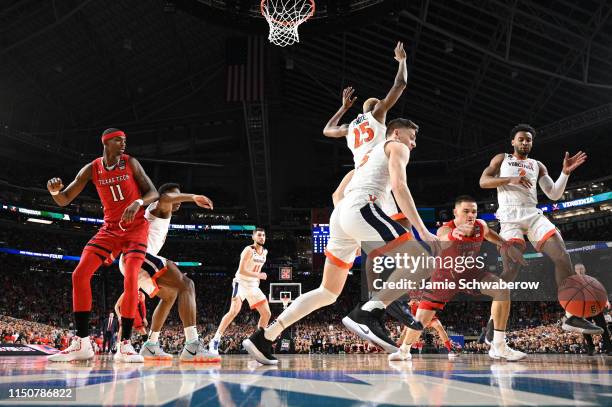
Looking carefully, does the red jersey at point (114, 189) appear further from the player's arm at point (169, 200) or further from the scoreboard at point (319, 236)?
the scoreboard at point (319, 236)

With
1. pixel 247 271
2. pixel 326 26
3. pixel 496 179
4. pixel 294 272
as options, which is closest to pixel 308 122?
pixel 294 272

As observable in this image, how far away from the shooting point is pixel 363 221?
4.25 meters

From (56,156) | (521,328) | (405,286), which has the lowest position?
(521,328)

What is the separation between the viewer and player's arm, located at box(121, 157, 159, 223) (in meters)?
5.18

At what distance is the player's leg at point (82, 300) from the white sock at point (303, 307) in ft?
6.24

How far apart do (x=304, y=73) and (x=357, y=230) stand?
2665 cm

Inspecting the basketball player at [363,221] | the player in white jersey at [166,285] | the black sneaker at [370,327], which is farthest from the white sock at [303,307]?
the player in white jersey at [166,285]

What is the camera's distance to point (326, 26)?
19.8 m

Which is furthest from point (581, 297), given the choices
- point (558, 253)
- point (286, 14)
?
point (286, 14)

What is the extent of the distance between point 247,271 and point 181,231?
29.6 meters

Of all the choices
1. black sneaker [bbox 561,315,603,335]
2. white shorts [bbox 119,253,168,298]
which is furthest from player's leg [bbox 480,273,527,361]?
white shorts [bbox 119,253,168,298]

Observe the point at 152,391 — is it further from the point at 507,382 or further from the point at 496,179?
the point at 496,179

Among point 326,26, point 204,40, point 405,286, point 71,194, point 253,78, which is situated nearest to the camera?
point 405,286

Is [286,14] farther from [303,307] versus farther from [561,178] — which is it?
[303,307]
